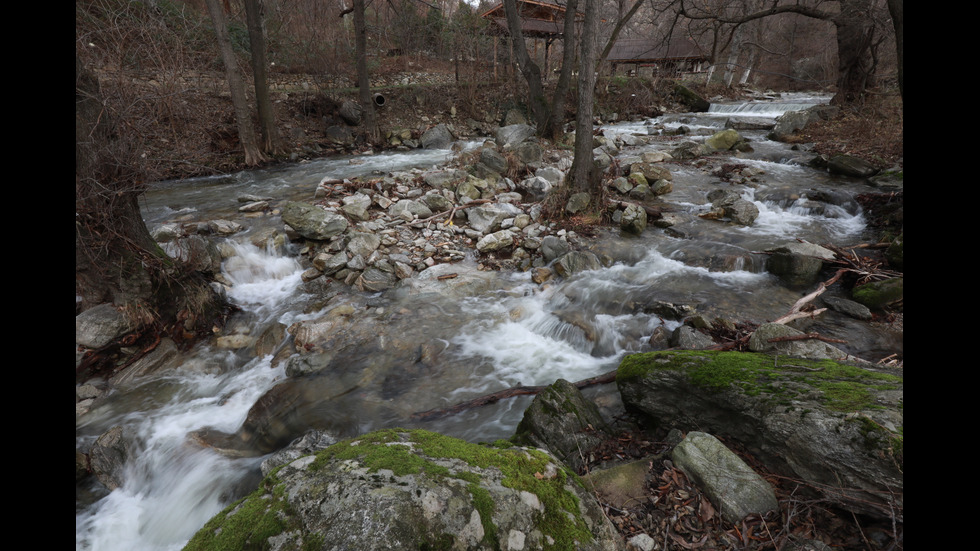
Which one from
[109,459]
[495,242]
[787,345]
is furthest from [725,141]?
[109,459]

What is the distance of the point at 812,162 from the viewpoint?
1077 cm

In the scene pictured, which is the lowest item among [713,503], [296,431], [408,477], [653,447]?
[296,431]

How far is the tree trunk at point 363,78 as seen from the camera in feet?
43.5

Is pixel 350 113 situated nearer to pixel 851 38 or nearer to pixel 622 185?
pixel 622 185

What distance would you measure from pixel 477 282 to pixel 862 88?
17.2 meters

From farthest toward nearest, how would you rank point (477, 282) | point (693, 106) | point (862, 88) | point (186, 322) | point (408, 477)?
point (693, 106) < point (862, 88) < point (477, 282) < point (186, 322) < point (408, 477)

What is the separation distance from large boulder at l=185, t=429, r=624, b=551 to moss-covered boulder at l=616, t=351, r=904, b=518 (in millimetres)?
1139

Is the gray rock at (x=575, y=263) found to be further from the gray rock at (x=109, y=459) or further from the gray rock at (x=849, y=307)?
the gray rock at (x=109, y=459)

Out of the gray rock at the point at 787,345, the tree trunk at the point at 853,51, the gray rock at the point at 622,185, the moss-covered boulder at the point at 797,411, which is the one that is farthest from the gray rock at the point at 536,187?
the tree trunk at the point at 853,51

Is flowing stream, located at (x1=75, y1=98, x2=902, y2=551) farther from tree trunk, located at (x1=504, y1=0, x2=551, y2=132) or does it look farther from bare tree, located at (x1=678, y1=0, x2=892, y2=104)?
bare tree, located at (x1=678, y1=0, x2=892, y2=104)

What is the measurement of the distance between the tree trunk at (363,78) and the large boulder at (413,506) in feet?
48.9

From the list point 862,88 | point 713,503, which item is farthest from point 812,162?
point 713,503

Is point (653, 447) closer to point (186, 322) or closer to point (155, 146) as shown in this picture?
point (186, 322)

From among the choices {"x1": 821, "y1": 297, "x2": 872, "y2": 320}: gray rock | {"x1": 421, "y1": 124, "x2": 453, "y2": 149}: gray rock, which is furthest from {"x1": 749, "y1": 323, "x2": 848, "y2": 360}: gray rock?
{"x1": 421, "y1": 124, "x2": 453, "y2": 149}: gray rock
